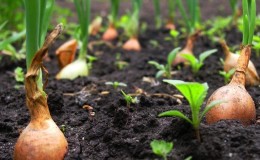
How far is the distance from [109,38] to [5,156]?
260cm

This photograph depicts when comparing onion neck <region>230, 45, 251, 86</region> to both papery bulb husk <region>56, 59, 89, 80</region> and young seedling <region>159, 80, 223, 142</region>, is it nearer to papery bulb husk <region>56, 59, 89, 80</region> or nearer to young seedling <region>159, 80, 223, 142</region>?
young seedling <region>159, 80, 223, 142</region>

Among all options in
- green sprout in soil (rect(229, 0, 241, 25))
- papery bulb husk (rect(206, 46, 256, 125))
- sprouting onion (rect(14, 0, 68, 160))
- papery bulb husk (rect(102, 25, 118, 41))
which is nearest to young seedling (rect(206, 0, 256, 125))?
papery bulb husk (rect(206, 46, 256, 125))

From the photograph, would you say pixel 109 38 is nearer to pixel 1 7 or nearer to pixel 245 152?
pixel 1 7

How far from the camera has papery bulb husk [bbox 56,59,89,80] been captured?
2.70 meters

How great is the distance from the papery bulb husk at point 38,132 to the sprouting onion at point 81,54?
3.97ft

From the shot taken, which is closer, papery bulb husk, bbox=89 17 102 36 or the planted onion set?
the planted onion set

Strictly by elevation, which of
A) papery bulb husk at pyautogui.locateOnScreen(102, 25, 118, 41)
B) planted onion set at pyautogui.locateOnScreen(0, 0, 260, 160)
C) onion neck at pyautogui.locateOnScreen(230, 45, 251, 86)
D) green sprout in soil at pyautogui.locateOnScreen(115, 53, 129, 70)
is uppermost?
onion neck at pyautogui.locateOnScreen(230, 45, 251, 86)

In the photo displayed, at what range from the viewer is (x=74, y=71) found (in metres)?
2.71

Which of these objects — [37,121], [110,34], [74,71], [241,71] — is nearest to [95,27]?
[110,34]

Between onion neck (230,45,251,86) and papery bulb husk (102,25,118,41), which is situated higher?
onion neck (230,45,251,86)

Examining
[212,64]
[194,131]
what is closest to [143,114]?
[194,131]

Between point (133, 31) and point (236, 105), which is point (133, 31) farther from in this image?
point (236, 105)

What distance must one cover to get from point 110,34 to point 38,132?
2.71m

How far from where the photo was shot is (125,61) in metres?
3.22
